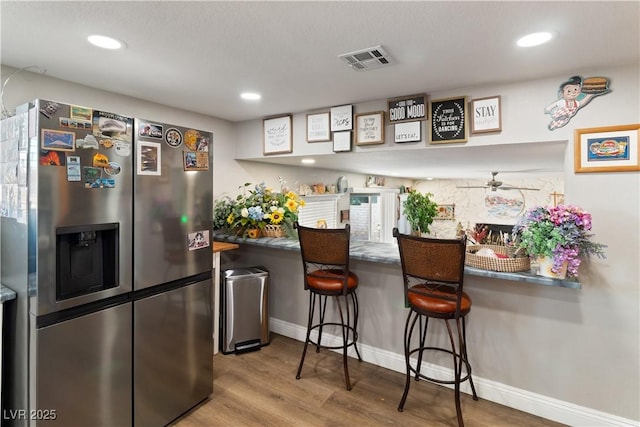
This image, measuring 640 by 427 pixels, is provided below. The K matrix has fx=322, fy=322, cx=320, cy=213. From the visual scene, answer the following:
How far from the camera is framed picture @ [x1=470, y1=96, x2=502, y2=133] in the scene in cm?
216

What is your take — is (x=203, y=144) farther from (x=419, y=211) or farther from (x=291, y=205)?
(x=419, y=211)

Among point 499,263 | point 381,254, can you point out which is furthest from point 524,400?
point 381,254

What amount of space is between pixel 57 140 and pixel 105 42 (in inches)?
24.2

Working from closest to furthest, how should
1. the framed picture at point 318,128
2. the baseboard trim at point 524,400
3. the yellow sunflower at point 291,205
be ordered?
the baseboard trim at point 524,400 < the framed picture at point 318,128 < the yellow sunflower at point 291,205

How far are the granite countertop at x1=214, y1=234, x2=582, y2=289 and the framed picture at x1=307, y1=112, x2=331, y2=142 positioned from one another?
3.24 feet

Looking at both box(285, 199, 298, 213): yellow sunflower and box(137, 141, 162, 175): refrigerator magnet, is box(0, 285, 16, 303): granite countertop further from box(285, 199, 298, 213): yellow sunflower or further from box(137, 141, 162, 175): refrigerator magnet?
box(285, 199, 298, 213): yellow sunflower

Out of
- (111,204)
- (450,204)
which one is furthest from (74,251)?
(450,204)

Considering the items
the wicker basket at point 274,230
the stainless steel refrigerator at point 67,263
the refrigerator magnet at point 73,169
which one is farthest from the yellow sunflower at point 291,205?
the refrigerator magnet at point 73,169

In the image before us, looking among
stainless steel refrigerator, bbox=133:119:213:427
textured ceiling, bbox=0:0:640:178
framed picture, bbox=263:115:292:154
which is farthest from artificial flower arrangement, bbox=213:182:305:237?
textured ceiling, bbox=0:0:640:178

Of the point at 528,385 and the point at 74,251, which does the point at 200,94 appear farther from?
the point at 528,385

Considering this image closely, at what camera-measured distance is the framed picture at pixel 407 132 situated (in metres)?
2.45

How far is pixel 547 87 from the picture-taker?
2.04 m

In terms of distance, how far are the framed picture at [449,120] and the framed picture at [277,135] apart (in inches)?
53.2

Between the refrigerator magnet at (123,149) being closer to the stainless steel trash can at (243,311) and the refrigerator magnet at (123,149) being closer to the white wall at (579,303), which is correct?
the stainless steel trash can at (243,311)
